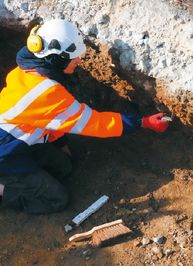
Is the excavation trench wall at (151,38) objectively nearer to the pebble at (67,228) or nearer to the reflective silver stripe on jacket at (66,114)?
the reflective silver stripe on jacket at (66,114)

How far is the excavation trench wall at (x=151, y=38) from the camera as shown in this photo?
14.6ft

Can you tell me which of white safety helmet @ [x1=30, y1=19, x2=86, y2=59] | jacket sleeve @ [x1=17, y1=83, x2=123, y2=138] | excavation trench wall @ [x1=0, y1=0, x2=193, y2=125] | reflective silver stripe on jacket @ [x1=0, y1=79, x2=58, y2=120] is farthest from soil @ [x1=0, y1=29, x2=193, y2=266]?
reflective silver stripe on jacket @ [x1=0, y1=79, x2=58, y2=120]

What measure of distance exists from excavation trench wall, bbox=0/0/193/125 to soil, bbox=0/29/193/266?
0.11m

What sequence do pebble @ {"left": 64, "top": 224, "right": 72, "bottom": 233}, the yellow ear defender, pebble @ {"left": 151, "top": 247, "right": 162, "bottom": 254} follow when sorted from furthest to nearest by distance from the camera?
1. pebble @ {"left": 64, "top": 224, "right": 72, "bottom": 233}
2. the yellow ear defender
3. pebble @ {"left": 151, "top": 247, "right": 162, "bottom": 254}

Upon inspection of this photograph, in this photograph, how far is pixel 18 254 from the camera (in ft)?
15.2

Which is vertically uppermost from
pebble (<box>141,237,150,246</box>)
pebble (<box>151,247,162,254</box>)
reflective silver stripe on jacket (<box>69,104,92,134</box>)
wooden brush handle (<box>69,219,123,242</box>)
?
reflective silver stripe on jacket (<box>69,104,92,134</box>)

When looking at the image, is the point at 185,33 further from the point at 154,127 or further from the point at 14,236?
the point at 14,236

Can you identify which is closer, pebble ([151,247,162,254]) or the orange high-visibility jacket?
pebble ([151,247,162,254])

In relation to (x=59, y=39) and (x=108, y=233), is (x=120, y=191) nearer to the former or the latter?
(x=108, y=233)

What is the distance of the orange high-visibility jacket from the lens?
14.9 ft

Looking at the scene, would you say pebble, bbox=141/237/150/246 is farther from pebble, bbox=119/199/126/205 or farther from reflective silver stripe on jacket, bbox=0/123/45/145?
reflective silver stripe on jacket, bbox=0/123/45/145

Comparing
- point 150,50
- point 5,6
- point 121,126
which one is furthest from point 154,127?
point 5,6

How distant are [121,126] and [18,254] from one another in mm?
1418

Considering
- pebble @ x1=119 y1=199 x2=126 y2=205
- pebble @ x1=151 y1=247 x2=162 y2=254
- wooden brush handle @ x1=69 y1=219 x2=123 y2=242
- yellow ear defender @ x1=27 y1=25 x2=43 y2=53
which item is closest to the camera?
pebble @ x1=151 y1=247 x2=162 y2=254
